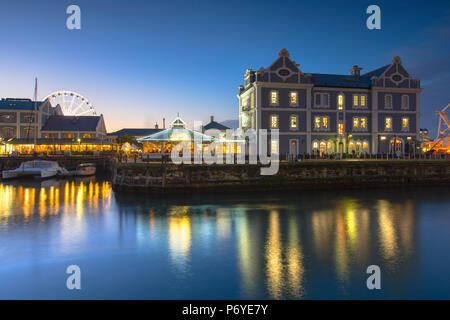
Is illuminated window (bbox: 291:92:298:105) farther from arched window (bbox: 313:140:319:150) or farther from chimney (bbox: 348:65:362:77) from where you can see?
chimney (bbox: 348:65:362:77)

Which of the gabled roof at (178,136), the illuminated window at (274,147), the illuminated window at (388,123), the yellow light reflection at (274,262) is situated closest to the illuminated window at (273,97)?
the illuminated window at (274,147)

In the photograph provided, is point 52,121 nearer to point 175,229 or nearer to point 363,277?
point 175,229

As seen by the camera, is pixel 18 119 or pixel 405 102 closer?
pixel 405 102

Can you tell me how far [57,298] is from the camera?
1084 centimetres

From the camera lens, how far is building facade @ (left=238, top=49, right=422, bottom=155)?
43688 mm

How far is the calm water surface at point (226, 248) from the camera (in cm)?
1138

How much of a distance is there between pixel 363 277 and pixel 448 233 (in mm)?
10791

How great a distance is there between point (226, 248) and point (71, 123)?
75787mm

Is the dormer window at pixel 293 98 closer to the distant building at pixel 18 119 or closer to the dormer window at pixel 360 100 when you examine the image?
the dormer window at pixel 360 100

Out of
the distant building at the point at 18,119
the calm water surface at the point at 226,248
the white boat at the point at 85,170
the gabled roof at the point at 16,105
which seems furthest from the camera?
the gabled roof at the point at 16,105

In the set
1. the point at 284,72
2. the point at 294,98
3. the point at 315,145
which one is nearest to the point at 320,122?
the point at 315,145

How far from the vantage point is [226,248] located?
1594cm

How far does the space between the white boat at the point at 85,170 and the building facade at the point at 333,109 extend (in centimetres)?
2866

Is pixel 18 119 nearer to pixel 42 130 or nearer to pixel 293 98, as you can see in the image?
pixel 42 130
